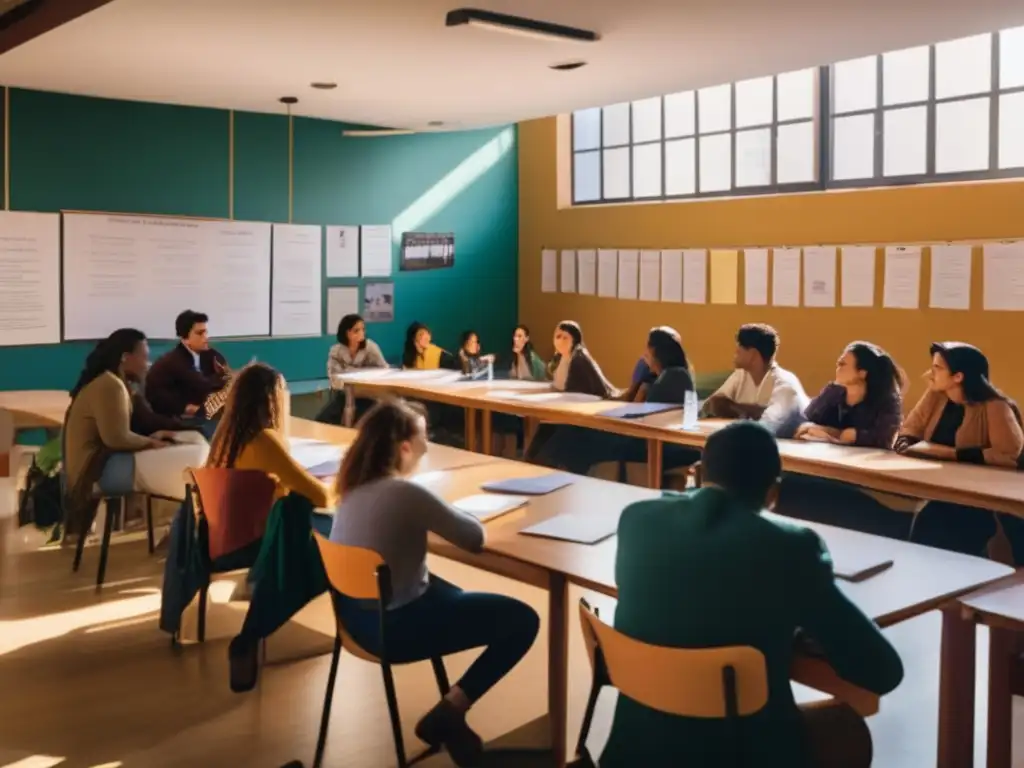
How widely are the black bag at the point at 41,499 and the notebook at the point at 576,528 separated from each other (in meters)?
3.32

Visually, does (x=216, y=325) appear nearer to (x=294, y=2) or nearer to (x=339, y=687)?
(x=294, y=2)

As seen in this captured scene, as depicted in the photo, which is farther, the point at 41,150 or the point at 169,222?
the point at 169,222

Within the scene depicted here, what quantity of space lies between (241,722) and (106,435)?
1.95 metres

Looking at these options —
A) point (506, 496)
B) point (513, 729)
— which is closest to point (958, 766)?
point (513, 729)

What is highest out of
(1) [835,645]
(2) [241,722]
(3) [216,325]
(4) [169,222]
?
(4) [169,222]

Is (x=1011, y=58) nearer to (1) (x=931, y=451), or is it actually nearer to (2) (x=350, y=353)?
(1) (x=931, y=451)

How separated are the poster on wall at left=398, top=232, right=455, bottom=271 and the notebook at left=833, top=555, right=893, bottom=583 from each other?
638 centimetres

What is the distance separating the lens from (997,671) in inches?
105

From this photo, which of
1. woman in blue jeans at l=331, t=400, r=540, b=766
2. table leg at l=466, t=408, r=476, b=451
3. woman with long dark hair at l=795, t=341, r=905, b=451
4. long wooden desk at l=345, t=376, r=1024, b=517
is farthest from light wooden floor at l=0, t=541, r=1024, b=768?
table leg at l=466, t=408, r=476, b=451

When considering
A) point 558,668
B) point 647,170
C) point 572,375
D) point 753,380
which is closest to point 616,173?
point 647,170

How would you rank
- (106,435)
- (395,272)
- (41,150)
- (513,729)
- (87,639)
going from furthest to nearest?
(395,272), (41,150), (106,435), (87,639), (513,729)

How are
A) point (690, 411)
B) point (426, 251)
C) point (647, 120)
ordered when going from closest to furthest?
point (690, 411), point (647, 120), point (426, 251)

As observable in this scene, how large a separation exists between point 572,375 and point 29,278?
353 centimetres

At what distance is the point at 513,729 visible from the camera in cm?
335
